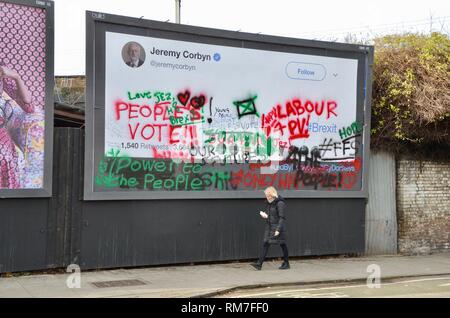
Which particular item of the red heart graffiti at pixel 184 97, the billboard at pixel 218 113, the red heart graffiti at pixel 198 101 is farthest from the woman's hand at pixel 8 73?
the red heart graffiti at pixel 198 101

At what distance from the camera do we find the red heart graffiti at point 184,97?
1157cm

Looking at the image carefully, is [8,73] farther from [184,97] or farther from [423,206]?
[423,206]

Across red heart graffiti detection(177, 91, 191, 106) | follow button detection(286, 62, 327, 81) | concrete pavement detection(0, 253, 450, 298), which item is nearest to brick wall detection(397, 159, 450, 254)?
concrete pavement detection(0, 253, 450, 298)

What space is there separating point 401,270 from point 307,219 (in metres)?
2.26

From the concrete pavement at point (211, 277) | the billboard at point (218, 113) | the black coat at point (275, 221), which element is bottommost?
the concrete pavement at point (211, 277)

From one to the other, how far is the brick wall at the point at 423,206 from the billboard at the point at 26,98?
28.2ft

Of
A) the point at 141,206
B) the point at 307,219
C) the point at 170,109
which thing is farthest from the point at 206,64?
the point at 307,219

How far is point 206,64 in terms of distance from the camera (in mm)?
11828

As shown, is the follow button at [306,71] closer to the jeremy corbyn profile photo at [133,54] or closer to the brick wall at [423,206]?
the brick wall at [423,206]

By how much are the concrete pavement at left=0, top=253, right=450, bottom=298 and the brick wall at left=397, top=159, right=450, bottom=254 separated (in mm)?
882

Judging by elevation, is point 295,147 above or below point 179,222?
above

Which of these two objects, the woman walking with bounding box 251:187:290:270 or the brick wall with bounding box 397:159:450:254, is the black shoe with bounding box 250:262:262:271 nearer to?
the woman walking with bounding box 251:187:290:270

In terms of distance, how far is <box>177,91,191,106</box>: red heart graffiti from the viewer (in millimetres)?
11570
